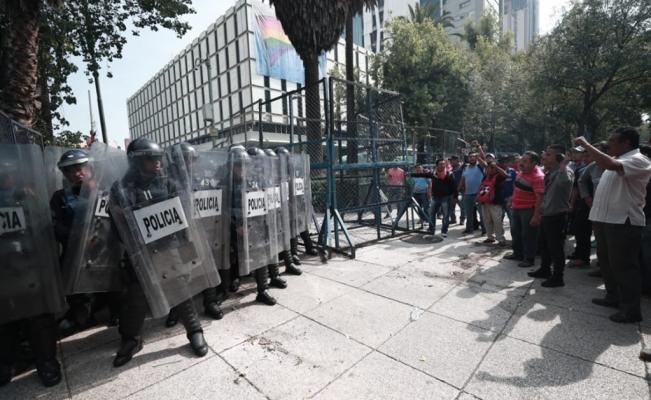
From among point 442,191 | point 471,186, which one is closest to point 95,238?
point 442,191

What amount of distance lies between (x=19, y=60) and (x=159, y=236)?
5.25m

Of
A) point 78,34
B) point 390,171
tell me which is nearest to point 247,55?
point 78,34

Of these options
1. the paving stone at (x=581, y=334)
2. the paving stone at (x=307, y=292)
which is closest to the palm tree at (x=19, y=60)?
the paving stone at (x=307, y=292)

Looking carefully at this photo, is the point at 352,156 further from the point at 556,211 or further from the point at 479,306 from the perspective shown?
the point at 479,306

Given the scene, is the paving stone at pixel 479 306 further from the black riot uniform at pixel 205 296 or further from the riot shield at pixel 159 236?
the riot shield at pixel 159 236

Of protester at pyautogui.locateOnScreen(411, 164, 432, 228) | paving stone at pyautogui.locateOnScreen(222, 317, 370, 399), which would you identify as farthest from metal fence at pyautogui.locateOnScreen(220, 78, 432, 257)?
paving stone at pyautogui.locateOnScreen(222, 317, 370, 399)

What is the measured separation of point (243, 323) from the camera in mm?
3324

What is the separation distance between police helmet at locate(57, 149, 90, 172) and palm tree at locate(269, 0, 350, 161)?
5.76 meters

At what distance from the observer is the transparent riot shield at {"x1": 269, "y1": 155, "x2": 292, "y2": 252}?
4180mm

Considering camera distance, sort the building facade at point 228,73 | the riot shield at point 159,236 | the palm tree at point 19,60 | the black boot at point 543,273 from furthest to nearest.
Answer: the building facade at point 228,73, the palm tree at point 19,60, the black boot at point 543,273, the riot shield at point 159,236

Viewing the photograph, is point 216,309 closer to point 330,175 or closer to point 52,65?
point 330,175

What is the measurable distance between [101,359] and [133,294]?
0.70m

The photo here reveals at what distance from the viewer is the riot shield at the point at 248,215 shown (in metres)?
3.57

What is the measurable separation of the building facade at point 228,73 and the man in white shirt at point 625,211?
1760 cm
